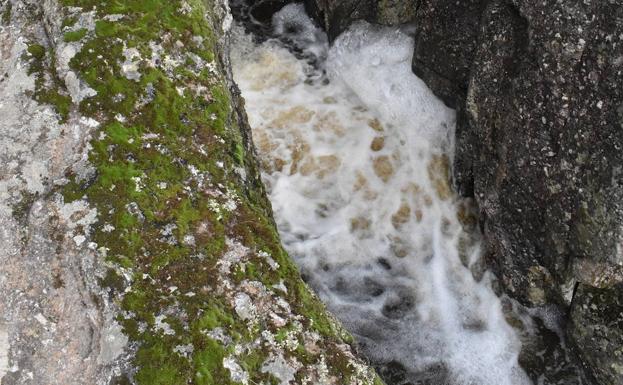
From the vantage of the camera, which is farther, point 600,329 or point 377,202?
point 377,202

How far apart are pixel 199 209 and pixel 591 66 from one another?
16.1 ft

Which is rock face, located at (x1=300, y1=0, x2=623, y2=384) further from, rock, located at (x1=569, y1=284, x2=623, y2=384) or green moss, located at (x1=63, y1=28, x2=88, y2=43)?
green moss, located at (x1=63, y1=28, x2=88, y2=43)

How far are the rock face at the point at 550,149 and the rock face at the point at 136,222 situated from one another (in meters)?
3.56

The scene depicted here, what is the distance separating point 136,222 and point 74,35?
2.56 m

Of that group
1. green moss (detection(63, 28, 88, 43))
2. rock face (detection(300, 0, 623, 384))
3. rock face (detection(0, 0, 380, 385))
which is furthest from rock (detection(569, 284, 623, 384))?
green moss (detection(63, 28, 88, 43))

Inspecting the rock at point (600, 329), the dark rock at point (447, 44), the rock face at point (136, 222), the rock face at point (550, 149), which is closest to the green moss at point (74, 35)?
the rock face at point (136, 222)

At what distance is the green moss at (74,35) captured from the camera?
6.56m

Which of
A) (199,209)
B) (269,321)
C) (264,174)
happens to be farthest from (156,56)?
(264,174)

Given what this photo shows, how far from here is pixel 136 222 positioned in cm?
548

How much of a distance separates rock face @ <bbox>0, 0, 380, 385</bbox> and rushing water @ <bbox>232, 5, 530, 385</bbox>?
115 inches

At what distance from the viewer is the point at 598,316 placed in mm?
7590

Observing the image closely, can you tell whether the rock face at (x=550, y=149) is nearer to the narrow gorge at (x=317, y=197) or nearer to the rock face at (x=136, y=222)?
the narrow gorge at (x=317, y=197)

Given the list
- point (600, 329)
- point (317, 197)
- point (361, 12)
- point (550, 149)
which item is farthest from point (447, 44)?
point (600, 329)

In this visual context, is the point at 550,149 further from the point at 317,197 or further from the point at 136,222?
the point at 136,222
